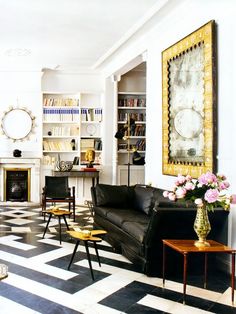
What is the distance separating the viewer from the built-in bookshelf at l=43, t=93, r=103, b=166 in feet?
31.0

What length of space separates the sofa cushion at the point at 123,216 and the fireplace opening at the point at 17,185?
4.00m

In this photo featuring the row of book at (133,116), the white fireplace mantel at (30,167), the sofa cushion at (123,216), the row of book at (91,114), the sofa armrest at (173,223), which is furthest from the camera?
the row of book at (91,114)

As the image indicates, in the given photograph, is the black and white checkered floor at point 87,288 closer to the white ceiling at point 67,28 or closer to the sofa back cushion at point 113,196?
the sofa back cushion at point 113,196

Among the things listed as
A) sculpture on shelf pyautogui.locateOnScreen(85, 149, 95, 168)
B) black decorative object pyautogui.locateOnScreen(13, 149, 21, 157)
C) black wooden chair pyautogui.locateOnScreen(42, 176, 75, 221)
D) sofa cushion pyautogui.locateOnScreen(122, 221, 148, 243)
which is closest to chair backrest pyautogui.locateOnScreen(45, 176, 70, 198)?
black wooden chair pyautogui.locateOnScreen(42, 176, 75, 221)

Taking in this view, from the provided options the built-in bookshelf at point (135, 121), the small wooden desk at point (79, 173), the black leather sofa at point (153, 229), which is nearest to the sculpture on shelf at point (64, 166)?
the small wooden desk at point (79, 173)

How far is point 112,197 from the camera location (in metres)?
6.14

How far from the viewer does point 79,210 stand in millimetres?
8492

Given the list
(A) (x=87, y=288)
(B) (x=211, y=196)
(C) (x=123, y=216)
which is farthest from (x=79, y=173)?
(B) (x=211, y=196)

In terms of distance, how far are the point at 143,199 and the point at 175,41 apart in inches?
93.7

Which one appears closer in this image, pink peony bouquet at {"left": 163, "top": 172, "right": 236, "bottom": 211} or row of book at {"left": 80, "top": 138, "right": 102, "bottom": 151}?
pink peony bouquet at {"left": 163, "top": 172, "right": 236, "bottom": 211}

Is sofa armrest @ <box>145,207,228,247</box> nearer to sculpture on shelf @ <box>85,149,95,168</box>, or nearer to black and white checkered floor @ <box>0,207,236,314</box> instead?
black and white checkered floor @ <box>0,207,236,314</box>

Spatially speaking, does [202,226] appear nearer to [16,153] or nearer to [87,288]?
[87,288]

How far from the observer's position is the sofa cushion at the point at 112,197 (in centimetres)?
611

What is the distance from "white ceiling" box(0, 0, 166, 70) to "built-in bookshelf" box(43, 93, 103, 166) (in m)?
1.06
